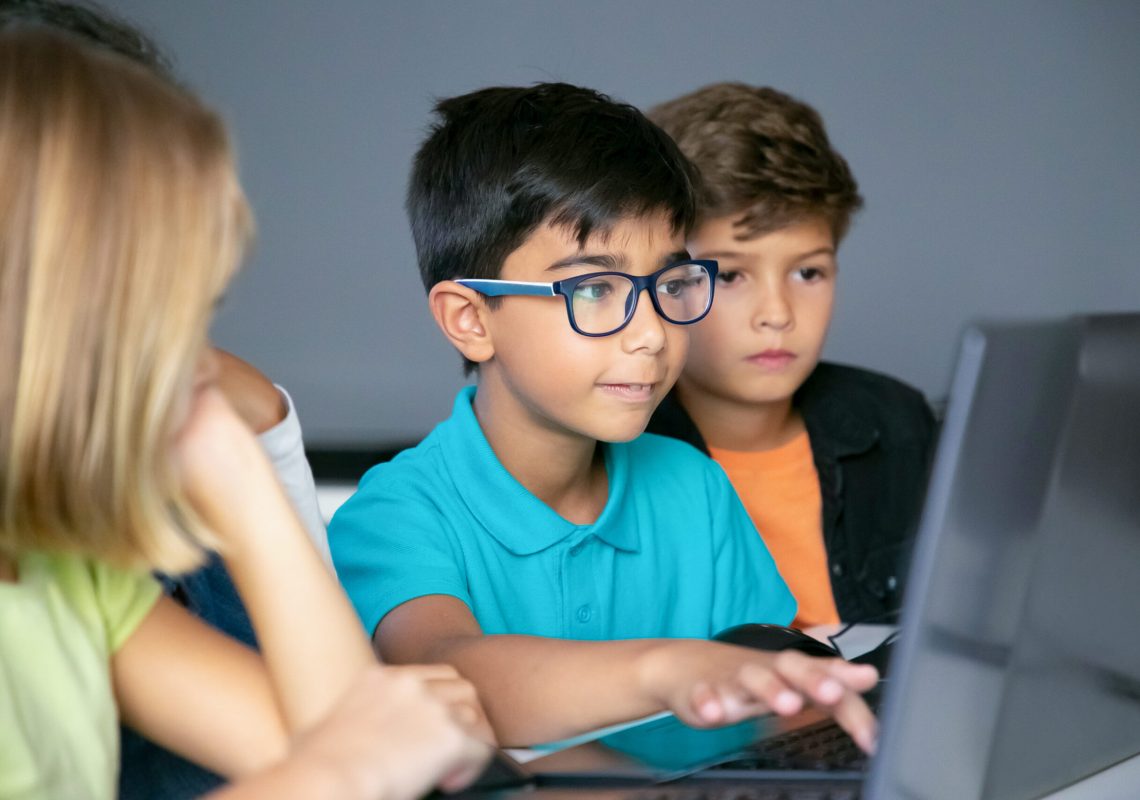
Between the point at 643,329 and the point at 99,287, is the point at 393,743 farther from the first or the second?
the point at 643,329

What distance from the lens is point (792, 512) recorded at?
2025 millimetres

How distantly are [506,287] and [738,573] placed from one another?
1.63 ft

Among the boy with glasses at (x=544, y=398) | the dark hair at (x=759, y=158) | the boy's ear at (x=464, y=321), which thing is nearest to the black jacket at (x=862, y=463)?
the dark hair at (x=759, y=158)

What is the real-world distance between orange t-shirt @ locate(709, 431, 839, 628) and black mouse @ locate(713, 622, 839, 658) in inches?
26.9

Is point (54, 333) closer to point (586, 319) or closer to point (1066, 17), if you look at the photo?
point (586, 319)

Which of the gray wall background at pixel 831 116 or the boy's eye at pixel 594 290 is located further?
the gray wall background at pixel 831 116

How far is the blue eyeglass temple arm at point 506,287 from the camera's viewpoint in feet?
4.57

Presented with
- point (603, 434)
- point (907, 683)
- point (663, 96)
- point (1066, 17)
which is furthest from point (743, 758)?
point (1066, 17)

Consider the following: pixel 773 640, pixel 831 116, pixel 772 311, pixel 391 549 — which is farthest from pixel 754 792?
pixel 831 116

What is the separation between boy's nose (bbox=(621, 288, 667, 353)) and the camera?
1.39 m

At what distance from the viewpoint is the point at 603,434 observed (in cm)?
142

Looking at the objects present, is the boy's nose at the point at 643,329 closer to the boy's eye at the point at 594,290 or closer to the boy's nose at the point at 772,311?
the boy's eye at the point at 594,290

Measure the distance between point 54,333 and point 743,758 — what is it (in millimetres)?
584

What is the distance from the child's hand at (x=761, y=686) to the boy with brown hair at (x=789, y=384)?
2.81ft
